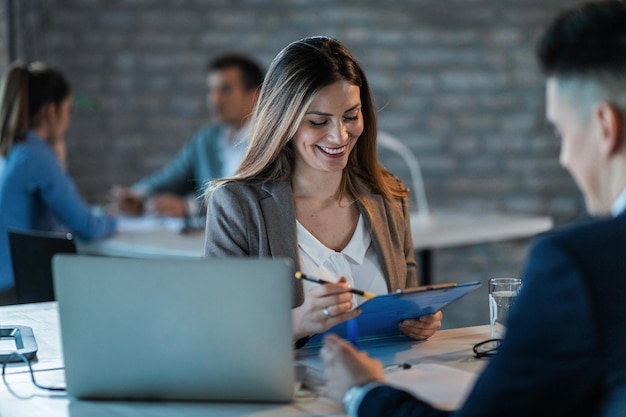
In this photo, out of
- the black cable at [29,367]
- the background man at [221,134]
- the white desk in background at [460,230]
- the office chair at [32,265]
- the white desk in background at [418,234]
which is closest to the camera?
the black cable at [29,367]

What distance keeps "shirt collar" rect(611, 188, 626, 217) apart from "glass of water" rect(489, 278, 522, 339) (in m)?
0.72

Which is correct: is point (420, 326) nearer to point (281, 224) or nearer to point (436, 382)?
point (436, 382)

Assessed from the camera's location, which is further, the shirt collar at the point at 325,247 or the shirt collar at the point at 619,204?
the shirt collar at the point at 325,247

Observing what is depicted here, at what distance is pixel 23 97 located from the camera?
3.90 metres

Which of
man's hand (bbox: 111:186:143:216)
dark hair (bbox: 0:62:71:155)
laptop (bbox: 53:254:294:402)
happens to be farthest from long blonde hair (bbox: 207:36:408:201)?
man's hand (bbox: 111:186:143:216)

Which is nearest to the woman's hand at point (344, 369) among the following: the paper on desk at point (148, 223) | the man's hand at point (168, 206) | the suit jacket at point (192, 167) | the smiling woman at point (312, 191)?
the smiling woman at point (312, 191)

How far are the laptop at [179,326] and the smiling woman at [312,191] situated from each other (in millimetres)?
632

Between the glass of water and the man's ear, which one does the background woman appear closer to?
the glass of water

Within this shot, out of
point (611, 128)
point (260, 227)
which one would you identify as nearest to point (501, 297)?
point (260, 227)

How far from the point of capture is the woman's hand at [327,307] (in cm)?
184

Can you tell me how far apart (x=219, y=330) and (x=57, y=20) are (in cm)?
417

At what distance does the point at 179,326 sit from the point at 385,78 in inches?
163

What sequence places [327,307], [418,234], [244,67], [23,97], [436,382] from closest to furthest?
[436,382], [327,307], [23,97], [418,234], [244,67]

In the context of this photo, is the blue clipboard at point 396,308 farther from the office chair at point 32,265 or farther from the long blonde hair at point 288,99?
the office chair at point 32,265
